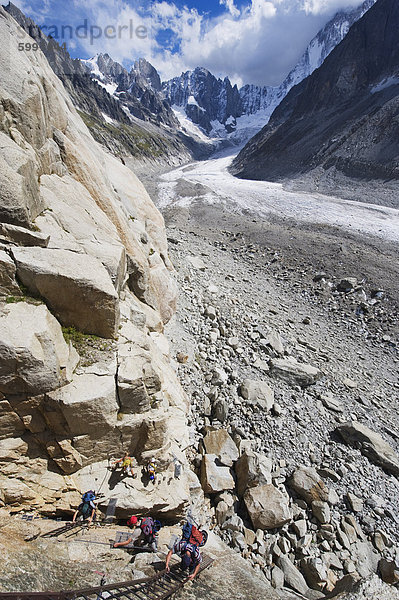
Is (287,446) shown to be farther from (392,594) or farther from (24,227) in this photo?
(24,227)

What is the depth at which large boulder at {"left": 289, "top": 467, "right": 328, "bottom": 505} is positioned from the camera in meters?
9.87

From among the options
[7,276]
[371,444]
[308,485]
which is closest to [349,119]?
[371,444]

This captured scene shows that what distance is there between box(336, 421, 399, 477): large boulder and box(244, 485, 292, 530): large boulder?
13.8 ft

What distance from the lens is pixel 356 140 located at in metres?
65.6

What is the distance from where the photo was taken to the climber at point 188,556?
7.21 metres

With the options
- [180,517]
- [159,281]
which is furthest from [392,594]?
[159,281]

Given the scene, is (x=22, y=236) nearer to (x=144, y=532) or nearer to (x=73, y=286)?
(x=73, y=286)

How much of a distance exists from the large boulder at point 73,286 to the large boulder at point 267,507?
23.9 feet

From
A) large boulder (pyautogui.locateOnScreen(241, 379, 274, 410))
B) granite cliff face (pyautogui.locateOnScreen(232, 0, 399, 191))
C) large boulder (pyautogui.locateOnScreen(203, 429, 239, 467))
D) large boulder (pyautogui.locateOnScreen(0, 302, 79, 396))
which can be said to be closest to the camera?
large boulder (pyautogui.locateOnScreen(0, 302, 79, 396))

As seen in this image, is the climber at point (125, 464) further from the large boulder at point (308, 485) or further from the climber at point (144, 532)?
the large boulder at point (308, 485)

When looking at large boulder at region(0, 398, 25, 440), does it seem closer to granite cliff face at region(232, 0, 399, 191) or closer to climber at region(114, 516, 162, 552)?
climber at region(114, 516, 162, 552)

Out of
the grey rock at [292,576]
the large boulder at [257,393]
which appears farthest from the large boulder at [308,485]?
the large boulder at [257,393]

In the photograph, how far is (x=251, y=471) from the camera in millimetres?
10016

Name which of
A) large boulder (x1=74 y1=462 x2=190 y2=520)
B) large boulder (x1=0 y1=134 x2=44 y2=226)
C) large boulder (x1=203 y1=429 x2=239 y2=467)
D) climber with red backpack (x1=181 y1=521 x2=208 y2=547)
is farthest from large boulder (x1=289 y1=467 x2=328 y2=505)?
large boulder (x1=0 y1=134 x2=44 y2=226)
